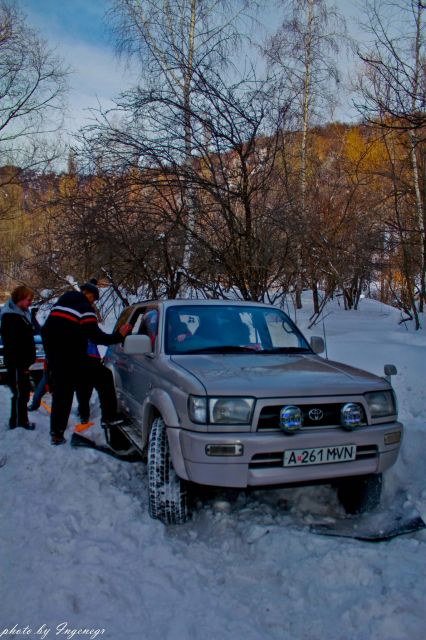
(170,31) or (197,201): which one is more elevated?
(170,31)

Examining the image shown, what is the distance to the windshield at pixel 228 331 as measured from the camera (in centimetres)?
A: 411

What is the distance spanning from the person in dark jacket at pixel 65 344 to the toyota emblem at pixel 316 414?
7.65 ft

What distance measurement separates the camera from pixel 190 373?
10.9 ft

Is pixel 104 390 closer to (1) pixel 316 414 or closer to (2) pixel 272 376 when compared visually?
(2) pixel 272 376

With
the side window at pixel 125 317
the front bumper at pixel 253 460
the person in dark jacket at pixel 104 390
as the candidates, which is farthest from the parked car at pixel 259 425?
the side window at pixel 125 317

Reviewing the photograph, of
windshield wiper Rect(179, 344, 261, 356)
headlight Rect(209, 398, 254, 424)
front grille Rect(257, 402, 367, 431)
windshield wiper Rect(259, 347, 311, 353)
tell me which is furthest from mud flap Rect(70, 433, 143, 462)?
front grille Rect(257, 402, 367, 431)

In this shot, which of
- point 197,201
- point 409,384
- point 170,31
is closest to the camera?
point 409,384

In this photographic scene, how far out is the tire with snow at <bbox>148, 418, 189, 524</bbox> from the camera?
321cm

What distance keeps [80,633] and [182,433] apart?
124cm

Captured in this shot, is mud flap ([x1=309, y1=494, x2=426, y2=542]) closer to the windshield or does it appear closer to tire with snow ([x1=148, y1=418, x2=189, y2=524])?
tire with snow ([x1=148, y1=418, x2=189, y2=524])

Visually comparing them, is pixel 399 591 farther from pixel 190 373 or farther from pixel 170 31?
pixel 170 31

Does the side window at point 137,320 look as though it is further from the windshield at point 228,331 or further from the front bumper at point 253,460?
the front bumper at point 253,460

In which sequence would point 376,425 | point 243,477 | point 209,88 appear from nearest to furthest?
point 243,477 → point 376,425 → point 209,88

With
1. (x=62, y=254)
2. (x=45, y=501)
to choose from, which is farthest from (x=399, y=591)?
(x=62, y=254)
